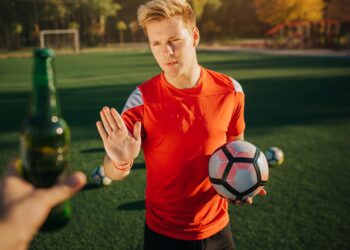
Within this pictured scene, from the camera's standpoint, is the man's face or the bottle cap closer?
the bottle cap

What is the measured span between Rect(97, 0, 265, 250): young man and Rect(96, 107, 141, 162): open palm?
0.17 meters

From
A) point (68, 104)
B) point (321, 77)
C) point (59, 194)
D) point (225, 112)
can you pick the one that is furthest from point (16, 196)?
point (321, 77)

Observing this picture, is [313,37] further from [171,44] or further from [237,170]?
[171,44]

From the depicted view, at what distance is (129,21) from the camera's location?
204 ft

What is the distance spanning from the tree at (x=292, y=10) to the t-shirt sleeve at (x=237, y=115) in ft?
183

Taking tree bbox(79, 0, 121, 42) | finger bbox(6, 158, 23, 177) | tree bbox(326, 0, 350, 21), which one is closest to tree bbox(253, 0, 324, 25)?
tree bbox(326, 0, 350, 21)

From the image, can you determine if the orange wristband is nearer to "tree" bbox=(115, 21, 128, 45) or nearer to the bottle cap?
the bottle cap

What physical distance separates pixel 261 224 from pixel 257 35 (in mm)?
61537

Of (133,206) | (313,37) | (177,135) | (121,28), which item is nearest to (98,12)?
(121,28)

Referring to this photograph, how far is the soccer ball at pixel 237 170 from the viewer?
7.89 ft

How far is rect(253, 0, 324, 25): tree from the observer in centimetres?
5341

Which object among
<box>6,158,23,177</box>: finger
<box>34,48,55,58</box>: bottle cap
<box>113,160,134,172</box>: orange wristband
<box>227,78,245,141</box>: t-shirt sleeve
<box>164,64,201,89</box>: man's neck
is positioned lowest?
<box>113,160,134,172</box>: orange wristband

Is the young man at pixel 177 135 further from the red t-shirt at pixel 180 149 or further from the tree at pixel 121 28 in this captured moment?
the tree at pixel 121 28

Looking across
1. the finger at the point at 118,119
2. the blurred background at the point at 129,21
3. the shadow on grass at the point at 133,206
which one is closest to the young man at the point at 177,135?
the finger at the point at 118,119
